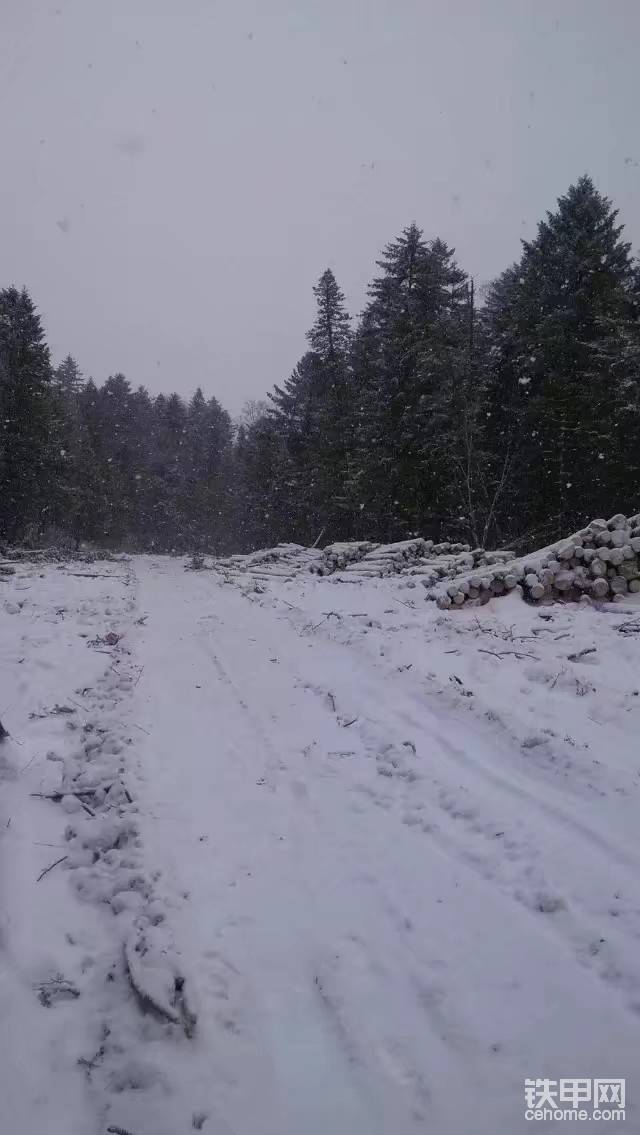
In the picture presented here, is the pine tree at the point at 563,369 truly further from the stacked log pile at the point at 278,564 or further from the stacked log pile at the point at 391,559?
the stacked log pile at the point at 278,564

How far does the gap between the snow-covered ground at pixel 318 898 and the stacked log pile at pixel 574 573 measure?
3.24m

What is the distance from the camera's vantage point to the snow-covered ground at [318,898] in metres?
2.40

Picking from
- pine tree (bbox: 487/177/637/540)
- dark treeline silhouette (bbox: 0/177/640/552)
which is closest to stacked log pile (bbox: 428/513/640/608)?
dark treeline silhouette (bbox: 0/177/640/552)

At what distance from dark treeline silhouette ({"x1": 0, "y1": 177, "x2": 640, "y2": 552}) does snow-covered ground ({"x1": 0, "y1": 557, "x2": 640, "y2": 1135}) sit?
1694 centimetres

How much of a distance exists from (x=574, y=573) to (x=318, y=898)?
872 centimetres

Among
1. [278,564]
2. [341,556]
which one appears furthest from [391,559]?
[278,564]

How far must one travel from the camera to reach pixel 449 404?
898 inches

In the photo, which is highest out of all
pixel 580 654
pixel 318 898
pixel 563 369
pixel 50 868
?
pixel 563 369

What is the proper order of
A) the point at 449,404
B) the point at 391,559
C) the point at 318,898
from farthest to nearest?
1. the point at 449,404
2. the point at 391,559
3. the point at 318,898

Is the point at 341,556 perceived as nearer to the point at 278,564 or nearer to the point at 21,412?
the point at 278,564

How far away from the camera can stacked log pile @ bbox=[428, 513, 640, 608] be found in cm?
1023

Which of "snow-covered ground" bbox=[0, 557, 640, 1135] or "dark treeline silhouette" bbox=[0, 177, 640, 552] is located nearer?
"snow-covered ground" bbox=[0, 557, 640, 1135]

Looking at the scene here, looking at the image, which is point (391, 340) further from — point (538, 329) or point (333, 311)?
point (333, 311)

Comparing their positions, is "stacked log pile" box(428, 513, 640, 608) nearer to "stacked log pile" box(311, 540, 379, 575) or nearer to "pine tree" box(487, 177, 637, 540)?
"stacked log pile" box(311, 540, 379, 575)
